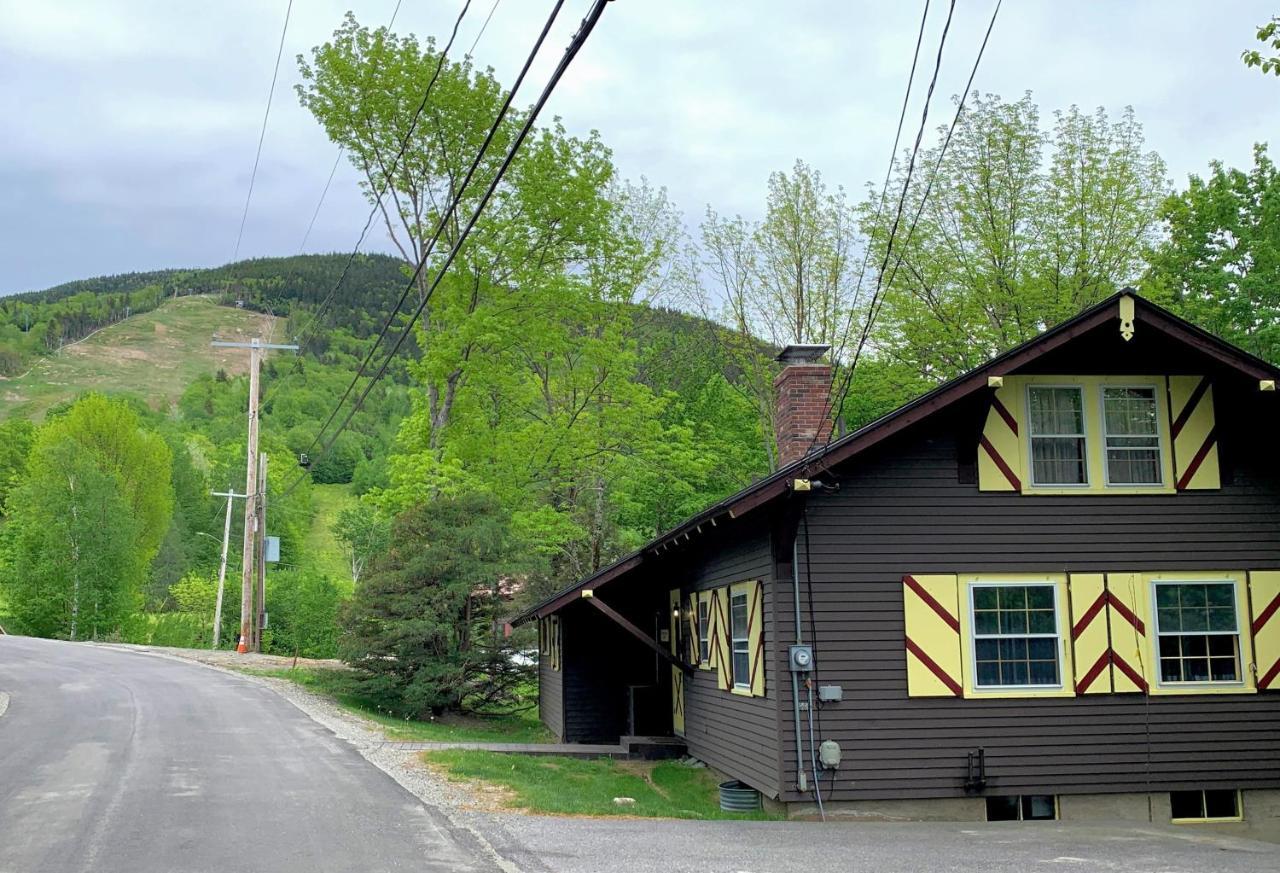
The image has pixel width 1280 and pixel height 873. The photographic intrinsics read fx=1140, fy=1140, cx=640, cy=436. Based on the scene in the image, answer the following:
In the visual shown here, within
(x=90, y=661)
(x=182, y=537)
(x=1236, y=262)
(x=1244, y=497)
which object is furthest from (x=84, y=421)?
(x=1244, y=497)

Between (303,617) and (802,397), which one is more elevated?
(802,397)

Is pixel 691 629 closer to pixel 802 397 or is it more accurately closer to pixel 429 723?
pixel 802 397

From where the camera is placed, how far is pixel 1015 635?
43.1 ft

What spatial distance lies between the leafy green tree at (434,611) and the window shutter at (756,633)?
9375mm

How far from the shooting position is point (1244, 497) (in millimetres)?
13500

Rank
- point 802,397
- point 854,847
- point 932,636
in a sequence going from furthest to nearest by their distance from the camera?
point 802,397 < point 932,636 < point 854,847

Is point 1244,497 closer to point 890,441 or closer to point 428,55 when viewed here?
point 890,441

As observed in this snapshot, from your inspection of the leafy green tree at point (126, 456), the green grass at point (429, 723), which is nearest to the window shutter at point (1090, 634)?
the green grass at point (429, 723)

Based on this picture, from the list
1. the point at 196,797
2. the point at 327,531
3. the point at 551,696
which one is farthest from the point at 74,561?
the point at 327,531

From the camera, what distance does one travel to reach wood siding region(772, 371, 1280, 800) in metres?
12.9

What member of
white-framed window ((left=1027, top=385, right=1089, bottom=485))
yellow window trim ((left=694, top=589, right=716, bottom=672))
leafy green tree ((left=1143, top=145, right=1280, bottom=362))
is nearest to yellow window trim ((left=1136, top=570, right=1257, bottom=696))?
white-framed window ((left=1027, top=385, right=1089, bottom=485))

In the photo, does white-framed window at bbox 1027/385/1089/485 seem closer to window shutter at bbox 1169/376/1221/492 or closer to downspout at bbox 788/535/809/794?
window shutter at bbox 1169/376/1221/492

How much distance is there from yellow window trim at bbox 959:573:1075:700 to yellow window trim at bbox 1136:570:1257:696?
92 centimetres

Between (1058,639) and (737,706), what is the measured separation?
4020 millimetres
